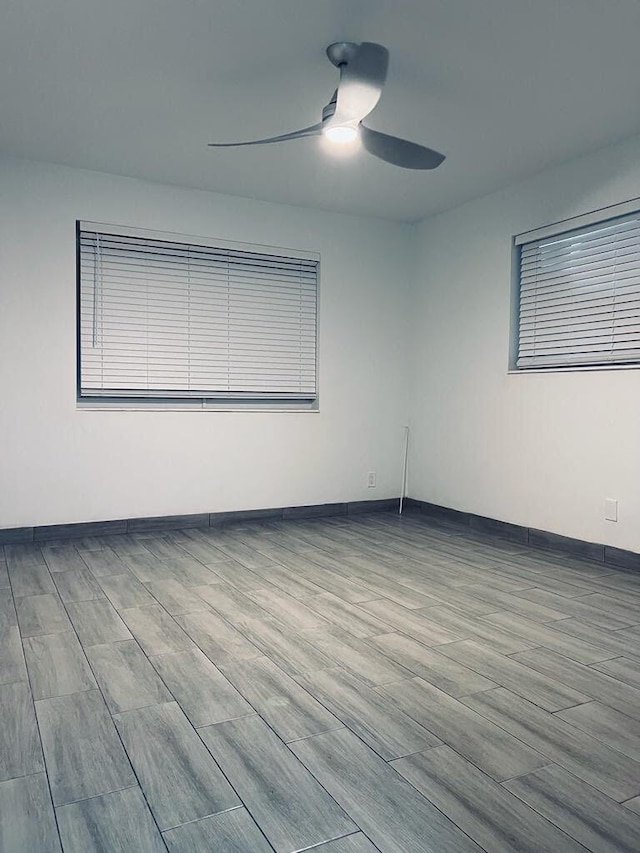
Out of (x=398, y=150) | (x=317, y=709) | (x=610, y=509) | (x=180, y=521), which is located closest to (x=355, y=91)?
(x=398, y=150)

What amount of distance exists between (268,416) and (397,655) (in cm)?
285

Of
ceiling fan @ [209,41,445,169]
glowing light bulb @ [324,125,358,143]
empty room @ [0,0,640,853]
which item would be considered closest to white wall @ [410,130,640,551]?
empty room @ [0,0,640,853]

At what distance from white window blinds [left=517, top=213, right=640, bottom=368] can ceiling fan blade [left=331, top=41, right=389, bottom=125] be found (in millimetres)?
1869

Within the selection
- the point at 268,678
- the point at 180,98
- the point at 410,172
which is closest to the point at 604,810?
the point at 268,678

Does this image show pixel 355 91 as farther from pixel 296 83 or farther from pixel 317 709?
pixel 317 709

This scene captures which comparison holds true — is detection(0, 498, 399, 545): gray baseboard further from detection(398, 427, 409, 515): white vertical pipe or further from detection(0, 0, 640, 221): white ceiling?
detection(0, 0, 640, 221): white ceiling

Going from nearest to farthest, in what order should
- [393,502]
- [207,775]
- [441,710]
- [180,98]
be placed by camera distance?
[207,775], [441,710], [180,98], [393,502]

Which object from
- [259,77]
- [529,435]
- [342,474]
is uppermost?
[259,77]

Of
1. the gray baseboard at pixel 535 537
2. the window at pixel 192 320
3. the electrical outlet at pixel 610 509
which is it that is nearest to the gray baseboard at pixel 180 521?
the gray baseboard at pixel 535 537

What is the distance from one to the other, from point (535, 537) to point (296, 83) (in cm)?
305

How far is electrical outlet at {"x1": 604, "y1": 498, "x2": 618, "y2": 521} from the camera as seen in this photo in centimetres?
380

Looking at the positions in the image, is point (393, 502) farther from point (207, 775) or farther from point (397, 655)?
point (207, 775)

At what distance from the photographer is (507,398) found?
15.1 ft

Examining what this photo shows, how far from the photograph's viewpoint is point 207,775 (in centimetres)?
165
